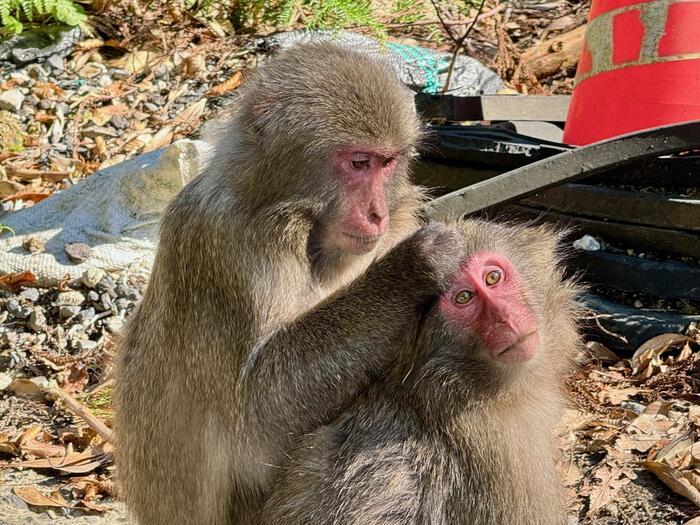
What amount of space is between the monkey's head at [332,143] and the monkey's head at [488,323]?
41cm

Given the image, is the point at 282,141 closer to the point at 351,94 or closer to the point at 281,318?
the point at 351,94

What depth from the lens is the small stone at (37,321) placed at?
5.91m

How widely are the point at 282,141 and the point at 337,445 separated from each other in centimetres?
113

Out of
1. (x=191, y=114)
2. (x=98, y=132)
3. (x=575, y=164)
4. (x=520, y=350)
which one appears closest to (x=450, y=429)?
(x=520, y=350)

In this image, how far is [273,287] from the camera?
337 cm

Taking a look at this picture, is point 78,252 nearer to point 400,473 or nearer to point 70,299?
point 70,299

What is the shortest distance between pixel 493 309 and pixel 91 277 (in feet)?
11.9

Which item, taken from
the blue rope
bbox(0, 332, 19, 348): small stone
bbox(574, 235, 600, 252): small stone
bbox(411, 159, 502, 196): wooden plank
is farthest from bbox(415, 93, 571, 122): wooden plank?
bbox(0, 332, 19, 348): small stone

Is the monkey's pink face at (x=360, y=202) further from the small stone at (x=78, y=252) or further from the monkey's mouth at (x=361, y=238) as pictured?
the small stone at (x=78, y=252)

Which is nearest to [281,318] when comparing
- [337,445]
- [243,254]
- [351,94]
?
[243,254]

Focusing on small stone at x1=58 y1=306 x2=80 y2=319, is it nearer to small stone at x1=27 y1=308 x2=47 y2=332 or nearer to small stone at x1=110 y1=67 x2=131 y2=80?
small stone at x1=27 y1=308 x2=47 y2=332

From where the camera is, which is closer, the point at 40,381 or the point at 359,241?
the point at 359,241

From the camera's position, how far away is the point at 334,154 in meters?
3.54

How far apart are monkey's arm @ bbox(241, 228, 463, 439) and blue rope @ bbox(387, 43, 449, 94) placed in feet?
17.1
